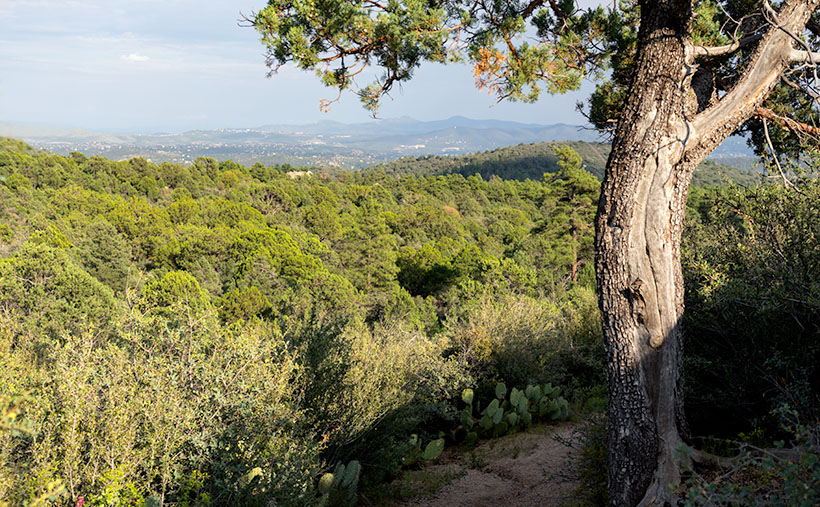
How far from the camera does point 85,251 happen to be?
643 inches

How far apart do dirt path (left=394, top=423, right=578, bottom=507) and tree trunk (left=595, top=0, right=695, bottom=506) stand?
56.4 inches

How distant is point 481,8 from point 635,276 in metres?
2.39

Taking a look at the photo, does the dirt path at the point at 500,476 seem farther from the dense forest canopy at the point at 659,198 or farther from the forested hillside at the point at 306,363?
the dense forest canopy at the point at 659,198

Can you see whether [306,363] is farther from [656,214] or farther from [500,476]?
[656,214]

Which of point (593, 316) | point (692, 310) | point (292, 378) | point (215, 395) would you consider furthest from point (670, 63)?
point (593, 316)

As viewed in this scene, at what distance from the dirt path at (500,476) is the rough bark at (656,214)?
1478 millimetres

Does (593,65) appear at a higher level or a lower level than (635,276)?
higher

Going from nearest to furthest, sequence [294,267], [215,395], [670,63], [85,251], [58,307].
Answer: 1. [670,63]
2. [215,395]
3. [58,307]
4. [85,251]
5. [294,267]

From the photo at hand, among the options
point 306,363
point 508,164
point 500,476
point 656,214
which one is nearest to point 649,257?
point 656,214

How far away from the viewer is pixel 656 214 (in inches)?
112

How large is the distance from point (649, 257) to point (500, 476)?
358 cm

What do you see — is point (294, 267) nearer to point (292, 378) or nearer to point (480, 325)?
point (480, 325)

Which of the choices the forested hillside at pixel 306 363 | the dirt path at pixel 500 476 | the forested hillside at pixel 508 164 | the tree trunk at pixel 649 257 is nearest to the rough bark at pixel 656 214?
the tree trunk at pixel 649 257

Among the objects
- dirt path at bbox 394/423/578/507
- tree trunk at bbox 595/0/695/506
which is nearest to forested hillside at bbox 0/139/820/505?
dirt path at bbox 394/423/578/507
